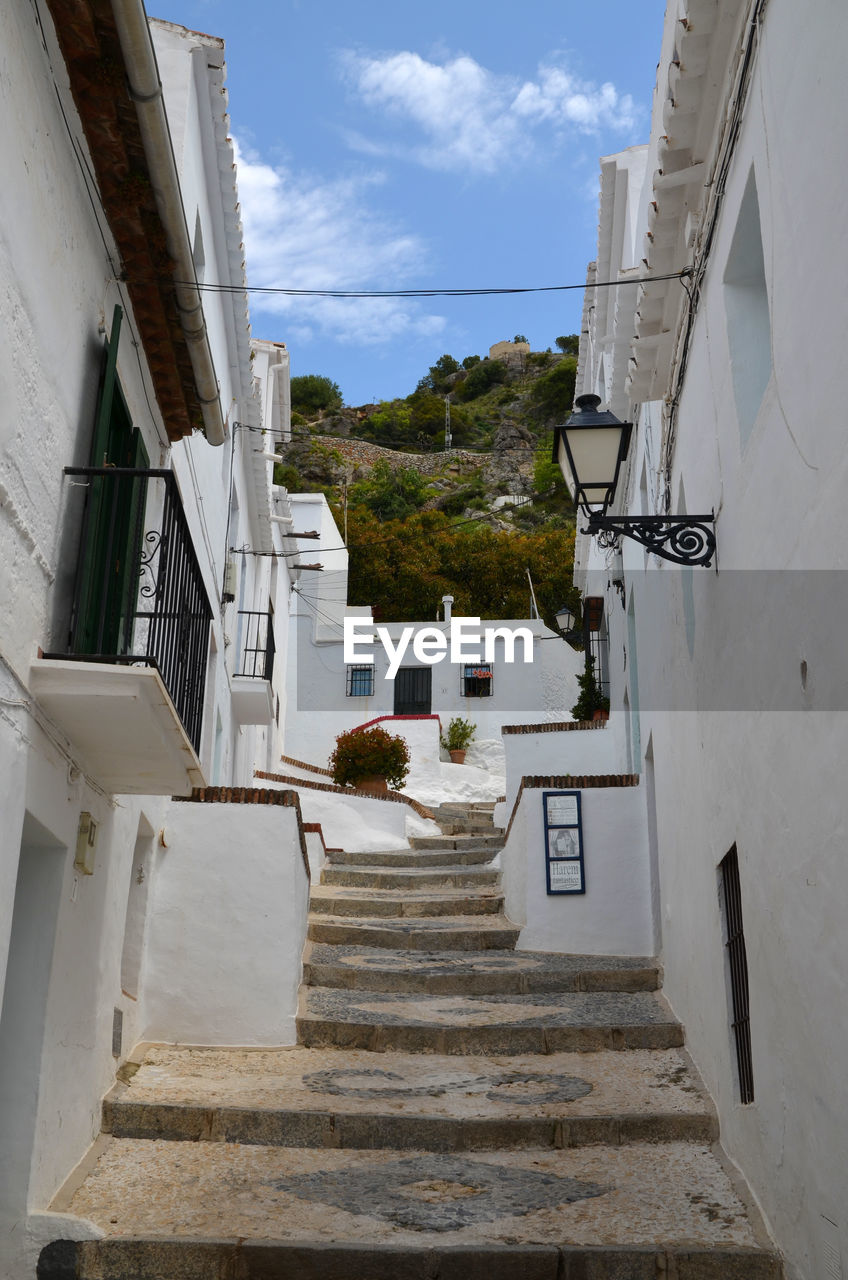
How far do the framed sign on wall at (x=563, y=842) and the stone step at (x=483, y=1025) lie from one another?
1.94m

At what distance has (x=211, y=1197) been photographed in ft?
20.1

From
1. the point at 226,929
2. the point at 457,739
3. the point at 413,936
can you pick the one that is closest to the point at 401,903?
the point at 413,936

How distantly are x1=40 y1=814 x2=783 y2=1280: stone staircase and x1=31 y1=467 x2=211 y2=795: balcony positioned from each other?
2.19 meters

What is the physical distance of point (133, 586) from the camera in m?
5.63

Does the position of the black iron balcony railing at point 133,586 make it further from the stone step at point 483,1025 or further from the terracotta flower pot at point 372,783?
the terracotta flower pot at point 372,783

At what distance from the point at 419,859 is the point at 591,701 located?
4675 millimetres

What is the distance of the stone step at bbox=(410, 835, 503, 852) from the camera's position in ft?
54.5

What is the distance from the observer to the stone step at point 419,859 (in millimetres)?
15570

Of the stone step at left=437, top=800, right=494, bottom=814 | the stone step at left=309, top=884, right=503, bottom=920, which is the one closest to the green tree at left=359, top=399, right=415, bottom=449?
the stone step at left=437, top=800, right=494, bottom=814

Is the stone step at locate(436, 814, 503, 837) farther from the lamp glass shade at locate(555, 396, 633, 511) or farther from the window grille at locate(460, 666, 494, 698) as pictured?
the lamp glass shade at locate(555, 396, 633, 511)

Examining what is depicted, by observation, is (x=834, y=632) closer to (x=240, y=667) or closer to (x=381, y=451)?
(x=240, y=667)

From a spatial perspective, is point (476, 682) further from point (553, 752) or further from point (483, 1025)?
point (483, 1025)

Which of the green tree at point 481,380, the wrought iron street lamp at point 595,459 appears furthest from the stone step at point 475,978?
the green tree at point 481,380

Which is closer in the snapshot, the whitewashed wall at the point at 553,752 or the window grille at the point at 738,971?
the window grille at the point at 738,971
